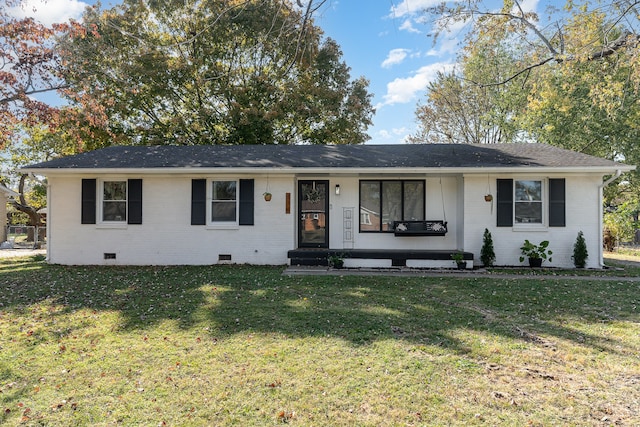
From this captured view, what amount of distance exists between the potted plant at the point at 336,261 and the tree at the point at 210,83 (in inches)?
434

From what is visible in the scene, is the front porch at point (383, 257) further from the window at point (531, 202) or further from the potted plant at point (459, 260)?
the window at point (531, 202)

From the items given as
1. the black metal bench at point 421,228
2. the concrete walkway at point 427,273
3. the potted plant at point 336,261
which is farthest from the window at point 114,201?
the black metal bench at point 421,228

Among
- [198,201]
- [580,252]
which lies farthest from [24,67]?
[580,252]

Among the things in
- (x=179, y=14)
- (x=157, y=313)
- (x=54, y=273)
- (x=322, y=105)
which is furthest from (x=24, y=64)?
(x=322, y=105)

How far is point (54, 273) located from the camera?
9.01m

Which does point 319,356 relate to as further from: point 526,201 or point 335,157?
point 526,201

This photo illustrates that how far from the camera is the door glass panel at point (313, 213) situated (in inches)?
420

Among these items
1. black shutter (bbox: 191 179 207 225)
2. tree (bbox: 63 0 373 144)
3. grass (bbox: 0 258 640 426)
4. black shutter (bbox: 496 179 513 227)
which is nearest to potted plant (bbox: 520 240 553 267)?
black shutter (bbox: 496 179 513 227)

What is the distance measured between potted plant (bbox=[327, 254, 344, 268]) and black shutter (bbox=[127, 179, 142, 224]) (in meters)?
5.56

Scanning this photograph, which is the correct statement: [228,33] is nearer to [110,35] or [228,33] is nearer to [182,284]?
[110,35]

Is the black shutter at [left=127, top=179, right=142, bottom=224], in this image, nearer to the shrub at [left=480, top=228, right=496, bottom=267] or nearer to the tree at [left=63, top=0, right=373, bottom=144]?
the tree at [left=63, top=0, right=373, bottom=144]

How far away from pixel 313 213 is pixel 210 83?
40.6 ft

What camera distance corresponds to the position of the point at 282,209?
10.4 meters

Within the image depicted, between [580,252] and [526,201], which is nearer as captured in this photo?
[580,252]
